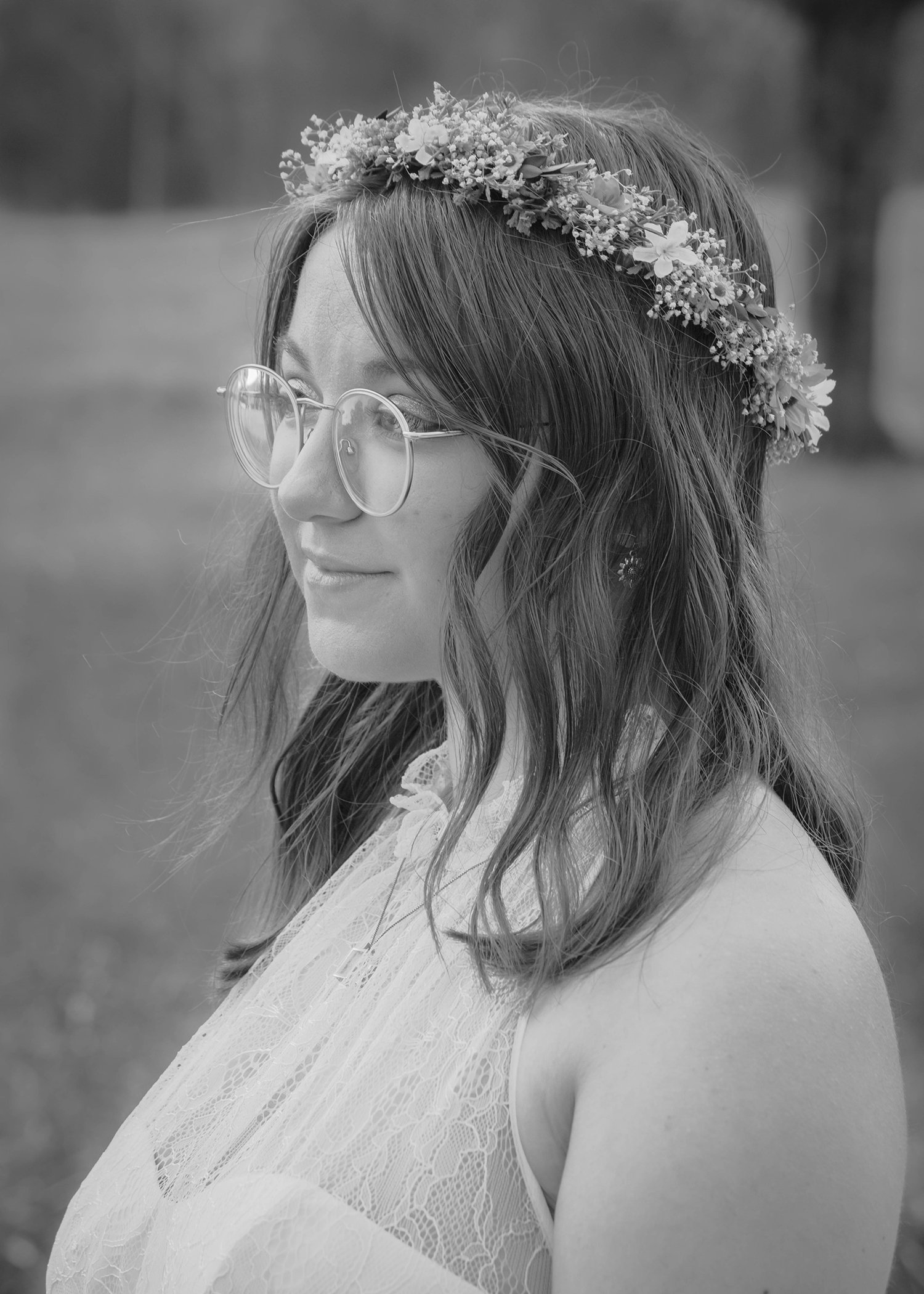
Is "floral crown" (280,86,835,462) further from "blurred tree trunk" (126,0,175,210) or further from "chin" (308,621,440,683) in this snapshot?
"blurred tree trunk" (126,0,175,210)

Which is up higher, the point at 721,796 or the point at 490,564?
the point at 490,564

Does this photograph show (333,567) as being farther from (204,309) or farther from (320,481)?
(204,309)

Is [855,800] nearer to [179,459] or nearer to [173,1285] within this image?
[173,1285]

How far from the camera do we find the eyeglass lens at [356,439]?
54.1 inches

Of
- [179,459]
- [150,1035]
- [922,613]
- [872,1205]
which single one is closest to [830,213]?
[922,613]

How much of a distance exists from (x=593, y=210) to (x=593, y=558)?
39cm

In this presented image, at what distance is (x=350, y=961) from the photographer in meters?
1.53

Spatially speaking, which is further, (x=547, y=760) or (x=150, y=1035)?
(x=150, y=1035)

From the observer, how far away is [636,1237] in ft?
3.43

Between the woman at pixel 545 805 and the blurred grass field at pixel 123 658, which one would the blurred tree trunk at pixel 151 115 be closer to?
the blurred grass field at pixel 123 658

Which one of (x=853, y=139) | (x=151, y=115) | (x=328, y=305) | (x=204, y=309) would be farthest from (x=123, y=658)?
(x=853, y=139)

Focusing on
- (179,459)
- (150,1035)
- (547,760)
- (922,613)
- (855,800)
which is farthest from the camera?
(179,459)

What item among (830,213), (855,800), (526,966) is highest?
(830,213)

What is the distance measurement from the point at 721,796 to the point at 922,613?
17.4 ft
